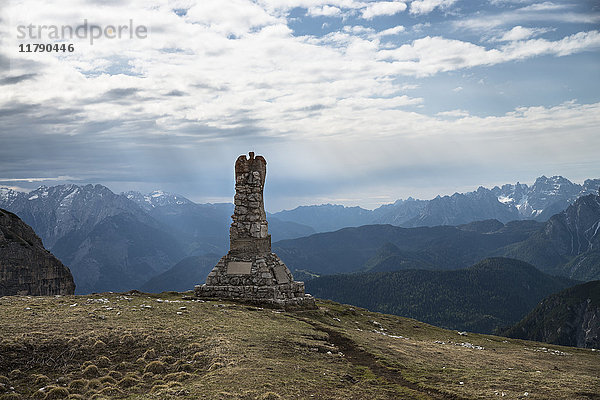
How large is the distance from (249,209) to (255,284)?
8.01 metres

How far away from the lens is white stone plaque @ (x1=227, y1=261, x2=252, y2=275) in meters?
44.6

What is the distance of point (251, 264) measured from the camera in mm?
45031

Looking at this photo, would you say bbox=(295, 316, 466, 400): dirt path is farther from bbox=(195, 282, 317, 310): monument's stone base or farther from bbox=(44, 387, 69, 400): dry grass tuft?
bbox=(44, 387, 69, 400): dry grass tuft

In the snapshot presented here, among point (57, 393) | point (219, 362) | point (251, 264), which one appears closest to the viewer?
point (57, 393)

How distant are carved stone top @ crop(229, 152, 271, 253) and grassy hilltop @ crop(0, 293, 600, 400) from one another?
1377 cm

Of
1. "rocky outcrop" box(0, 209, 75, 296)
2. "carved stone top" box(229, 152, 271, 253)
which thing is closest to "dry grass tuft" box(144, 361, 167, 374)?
"carved stone top" box(229, 152, 271, 253)

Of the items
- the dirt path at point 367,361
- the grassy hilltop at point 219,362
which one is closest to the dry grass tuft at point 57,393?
the grassy hilltop at point 219,362

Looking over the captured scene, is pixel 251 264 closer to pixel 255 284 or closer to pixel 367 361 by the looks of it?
pixel 255 284

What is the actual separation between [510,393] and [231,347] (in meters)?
13.3

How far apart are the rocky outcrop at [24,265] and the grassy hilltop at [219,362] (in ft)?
363

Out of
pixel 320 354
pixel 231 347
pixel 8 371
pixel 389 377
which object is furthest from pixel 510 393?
pixel 8 371

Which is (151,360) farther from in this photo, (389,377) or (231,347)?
(389,377)

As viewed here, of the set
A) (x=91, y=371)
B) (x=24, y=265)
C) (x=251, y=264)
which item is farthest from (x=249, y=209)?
(x=24, y=265)

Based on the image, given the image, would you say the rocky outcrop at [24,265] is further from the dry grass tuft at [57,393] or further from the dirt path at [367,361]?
the dry grass tuft at [57,393]
